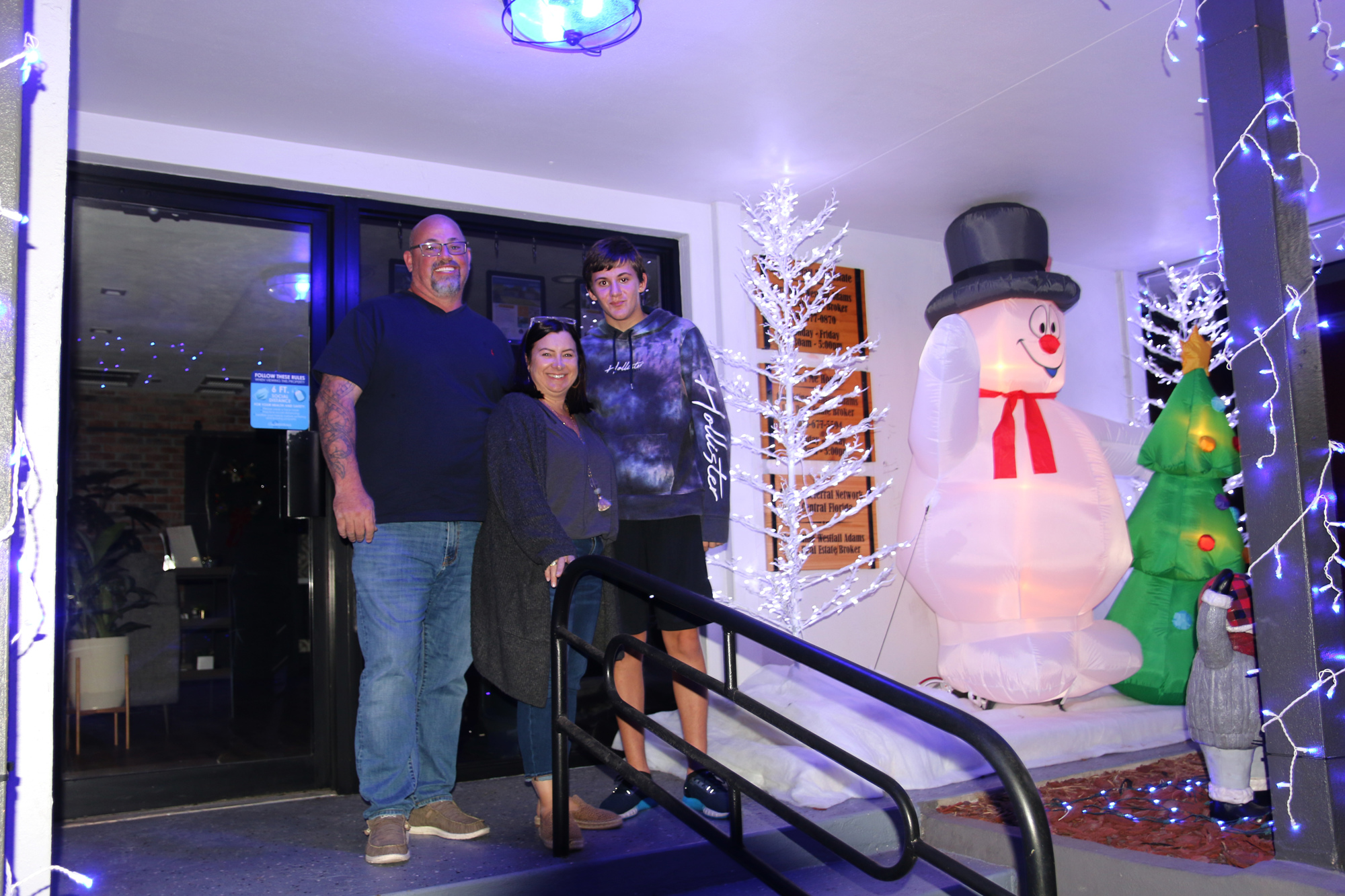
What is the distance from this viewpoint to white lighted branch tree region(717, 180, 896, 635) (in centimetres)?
413

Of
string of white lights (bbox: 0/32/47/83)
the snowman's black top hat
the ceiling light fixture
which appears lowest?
string of white lights (bbox: 0/32/47/83)

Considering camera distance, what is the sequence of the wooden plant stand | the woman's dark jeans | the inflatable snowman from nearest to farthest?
the woman's dark jeans, the wooden plant stand, the inflatable snowman

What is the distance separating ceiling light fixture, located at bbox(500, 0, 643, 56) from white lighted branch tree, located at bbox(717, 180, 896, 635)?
1449 millimetres

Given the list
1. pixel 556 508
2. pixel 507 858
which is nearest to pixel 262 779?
pixel 507 858

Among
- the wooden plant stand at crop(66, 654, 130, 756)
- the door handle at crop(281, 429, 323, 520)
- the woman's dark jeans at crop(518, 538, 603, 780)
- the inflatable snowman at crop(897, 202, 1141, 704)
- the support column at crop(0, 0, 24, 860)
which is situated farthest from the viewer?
the inflatable snowman at crop(897, 202, 1141, 704)

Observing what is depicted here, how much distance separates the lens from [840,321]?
4828 millimetres

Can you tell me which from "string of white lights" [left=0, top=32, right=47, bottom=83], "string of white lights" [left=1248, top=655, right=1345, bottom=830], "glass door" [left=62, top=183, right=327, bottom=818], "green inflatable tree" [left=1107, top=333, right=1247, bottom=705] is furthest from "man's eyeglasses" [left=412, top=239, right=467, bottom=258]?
"green inflatable tree" [left=1107, top=333, right=1247, bottom=705]

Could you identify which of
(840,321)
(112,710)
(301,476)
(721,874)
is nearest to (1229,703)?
(721,874)

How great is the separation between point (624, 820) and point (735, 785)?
96 cm

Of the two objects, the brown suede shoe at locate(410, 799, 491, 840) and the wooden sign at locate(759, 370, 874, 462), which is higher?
the wooden sign at locate(759, 370, 874, 462)

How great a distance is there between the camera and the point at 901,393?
4.96 m

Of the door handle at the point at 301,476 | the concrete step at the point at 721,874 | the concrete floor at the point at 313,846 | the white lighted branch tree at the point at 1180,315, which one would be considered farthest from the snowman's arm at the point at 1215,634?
the door handle at the point at 301,476

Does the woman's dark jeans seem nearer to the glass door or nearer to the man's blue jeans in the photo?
the man's blue jeans

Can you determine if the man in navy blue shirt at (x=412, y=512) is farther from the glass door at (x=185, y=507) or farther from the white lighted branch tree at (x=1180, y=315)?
the white lighted branch tree at (x=1180, y=315)
